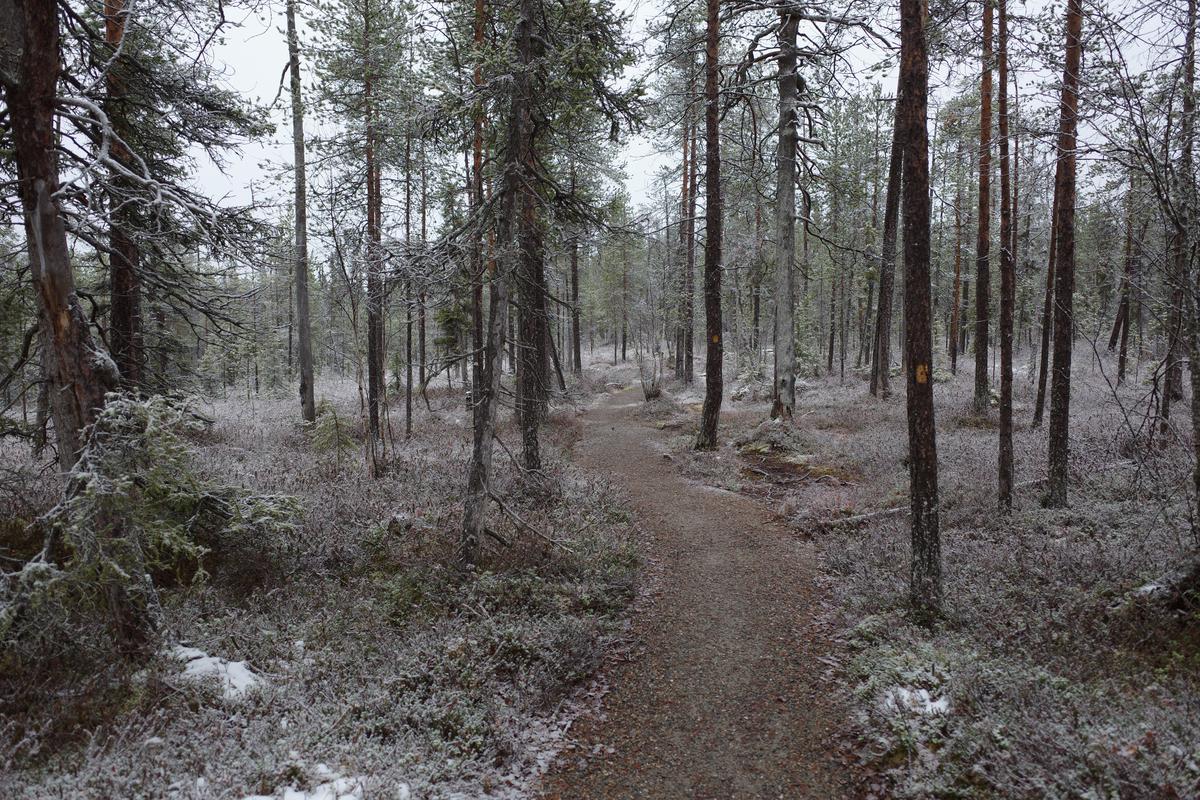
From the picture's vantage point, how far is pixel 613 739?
518cm

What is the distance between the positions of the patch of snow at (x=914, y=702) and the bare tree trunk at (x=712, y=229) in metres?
9.60

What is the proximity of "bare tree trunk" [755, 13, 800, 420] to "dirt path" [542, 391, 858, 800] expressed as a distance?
6.59m

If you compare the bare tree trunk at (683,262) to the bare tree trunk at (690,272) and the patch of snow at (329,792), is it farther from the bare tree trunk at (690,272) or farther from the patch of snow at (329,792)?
the patch of snow at (329,792)

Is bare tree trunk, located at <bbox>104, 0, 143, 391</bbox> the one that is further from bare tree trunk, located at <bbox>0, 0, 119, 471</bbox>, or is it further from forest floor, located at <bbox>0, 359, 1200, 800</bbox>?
forest floor, located at <bbox>0, 359, 1200, 800</bbox>

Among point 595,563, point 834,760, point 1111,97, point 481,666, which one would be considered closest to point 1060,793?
point 834,760

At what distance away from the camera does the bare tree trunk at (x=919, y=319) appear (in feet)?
19.6

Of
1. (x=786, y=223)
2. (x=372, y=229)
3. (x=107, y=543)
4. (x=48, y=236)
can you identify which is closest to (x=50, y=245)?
(x=48, y=236)

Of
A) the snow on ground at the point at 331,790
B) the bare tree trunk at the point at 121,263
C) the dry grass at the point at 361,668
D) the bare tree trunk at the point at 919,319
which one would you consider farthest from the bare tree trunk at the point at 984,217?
the bare tree trunk at the point at 121,263

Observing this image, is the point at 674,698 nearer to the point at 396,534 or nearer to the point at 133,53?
the point at 396,534

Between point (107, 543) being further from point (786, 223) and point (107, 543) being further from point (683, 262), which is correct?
point (683, 262)

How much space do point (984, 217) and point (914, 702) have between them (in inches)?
514

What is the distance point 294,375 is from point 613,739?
53.5 m

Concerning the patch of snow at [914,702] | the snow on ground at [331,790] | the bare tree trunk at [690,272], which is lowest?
the snow on ground at [331,790]

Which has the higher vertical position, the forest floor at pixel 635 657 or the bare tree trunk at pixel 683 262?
the bare tree trunk at pixel 683 262
